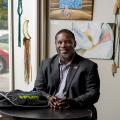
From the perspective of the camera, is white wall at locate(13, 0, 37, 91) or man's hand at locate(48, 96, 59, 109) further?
white wall at locate(13, 0, 37, 91)

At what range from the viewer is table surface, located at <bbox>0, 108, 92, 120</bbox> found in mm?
1936

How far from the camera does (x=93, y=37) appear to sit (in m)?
3.31

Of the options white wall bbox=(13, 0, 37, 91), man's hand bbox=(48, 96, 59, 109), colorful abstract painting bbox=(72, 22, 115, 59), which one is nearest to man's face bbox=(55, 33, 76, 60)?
man's hand bbox=(48, 96, 59, 109)

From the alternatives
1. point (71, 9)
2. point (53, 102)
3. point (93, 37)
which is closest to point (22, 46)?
point (71, 9)

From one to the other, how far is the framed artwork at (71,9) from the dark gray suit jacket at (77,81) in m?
0.96

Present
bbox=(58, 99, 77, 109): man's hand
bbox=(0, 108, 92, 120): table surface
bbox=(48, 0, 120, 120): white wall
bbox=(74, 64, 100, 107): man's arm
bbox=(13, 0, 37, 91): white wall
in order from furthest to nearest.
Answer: bbox=(13, 0, 37, 91): white wall → bbox=(48, 0, 120, 120): white wall → bbox=(74, 64, 100, 107): man's arm → bbox=(58, 99, 77, 109): man's hand → bbox=(0, 108, 92, 120): table surface

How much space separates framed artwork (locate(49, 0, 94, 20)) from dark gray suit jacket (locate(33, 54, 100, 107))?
0.96 metres

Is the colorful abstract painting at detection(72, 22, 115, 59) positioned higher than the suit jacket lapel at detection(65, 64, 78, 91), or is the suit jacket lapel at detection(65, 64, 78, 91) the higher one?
the colorful abstract painting at detection(72, 22, 115, 59)

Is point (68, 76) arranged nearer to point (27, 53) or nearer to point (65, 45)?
point (65, 45)

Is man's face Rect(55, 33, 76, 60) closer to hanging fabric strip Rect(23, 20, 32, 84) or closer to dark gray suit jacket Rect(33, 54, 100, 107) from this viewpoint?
dark gray suit jacket Rect(33, 54, 100, 107)

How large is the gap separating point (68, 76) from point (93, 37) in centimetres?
105

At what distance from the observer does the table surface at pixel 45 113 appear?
1936mm

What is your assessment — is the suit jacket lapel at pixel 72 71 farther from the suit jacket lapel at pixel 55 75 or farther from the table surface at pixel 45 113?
the table surface at pixel 45 113

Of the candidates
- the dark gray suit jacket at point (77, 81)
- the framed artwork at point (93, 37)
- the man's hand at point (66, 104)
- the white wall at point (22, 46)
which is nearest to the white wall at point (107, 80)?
the framed artwork at point (93, 37)
